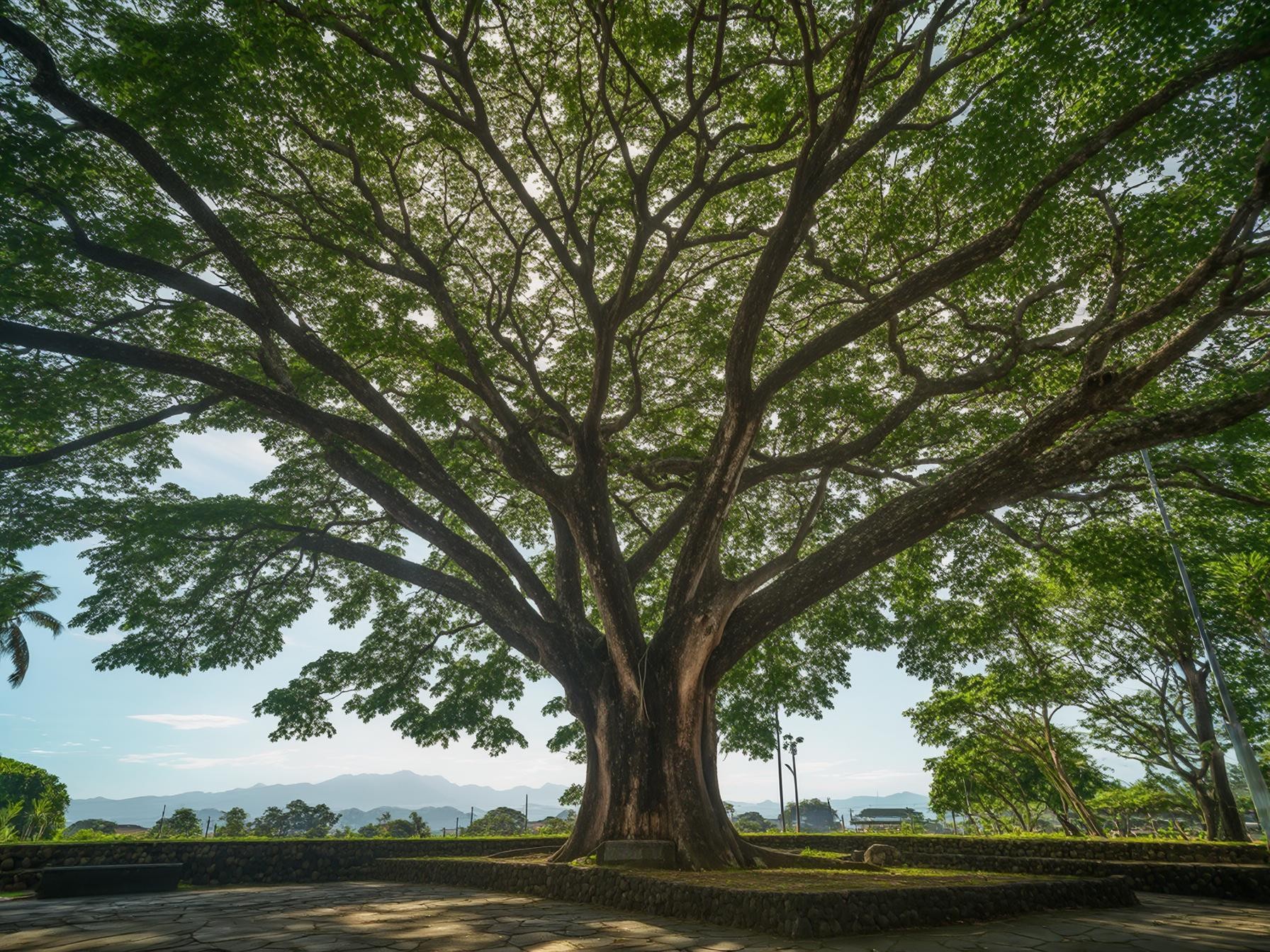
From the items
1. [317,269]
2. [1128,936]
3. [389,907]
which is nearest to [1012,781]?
[1128,936]

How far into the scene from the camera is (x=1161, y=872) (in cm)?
1016

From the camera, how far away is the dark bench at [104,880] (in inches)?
322

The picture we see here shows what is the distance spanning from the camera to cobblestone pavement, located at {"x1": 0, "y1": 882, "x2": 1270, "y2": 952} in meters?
4.44

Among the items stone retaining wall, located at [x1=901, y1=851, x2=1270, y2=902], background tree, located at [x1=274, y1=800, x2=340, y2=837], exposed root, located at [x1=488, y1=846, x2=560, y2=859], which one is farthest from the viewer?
background tree, located at [x1=274, y1=800, x2=340, y2=837]

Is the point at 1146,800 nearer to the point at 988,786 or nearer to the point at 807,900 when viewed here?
the point at 988,786

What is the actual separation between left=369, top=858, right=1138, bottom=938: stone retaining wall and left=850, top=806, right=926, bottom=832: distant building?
20742mm

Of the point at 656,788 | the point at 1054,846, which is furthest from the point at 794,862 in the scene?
the point at 1054,846

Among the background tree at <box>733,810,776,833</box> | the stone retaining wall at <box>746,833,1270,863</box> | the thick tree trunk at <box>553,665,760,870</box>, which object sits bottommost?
the background tree at <box>733,810,776,833</box>

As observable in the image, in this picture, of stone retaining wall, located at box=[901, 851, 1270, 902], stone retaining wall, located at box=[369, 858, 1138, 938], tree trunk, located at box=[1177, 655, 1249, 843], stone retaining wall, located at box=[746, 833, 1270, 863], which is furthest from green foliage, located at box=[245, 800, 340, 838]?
tree trunk, located at box=[1177, 655, 1249, 843]

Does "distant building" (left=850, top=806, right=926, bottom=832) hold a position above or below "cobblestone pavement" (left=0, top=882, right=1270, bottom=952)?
below

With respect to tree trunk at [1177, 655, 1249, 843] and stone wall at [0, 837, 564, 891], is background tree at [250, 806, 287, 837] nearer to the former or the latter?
stone wall at [0, 837, 564, 891]

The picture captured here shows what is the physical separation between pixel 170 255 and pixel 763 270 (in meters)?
8.38

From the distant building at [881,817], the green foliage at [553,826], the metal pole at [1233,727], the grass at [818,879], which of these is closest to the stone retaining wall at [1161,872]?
the metal pole at [1233,727]

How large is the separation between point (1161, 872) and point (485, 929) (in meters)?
11.1
